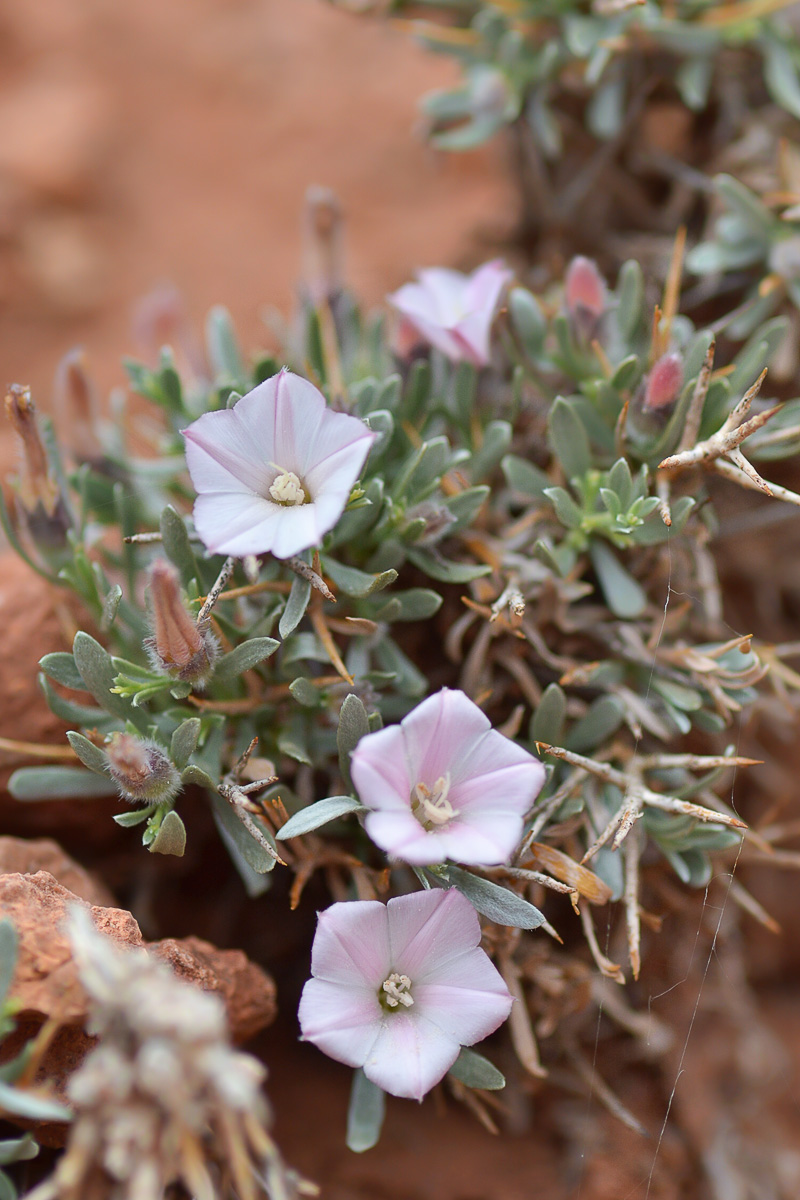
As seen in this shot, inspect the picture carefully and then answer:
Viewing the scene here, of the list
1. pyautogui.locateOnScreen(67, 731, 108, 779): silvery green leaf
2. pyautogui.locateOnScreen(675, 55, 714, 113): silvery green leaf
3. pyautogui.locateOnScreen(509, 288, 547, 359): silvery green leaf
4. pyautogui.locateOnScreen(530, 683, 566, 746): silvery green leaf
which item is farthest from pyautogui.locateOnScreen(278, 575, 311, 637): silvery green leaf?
pyautogui.locateOnScreen(675, 55, 714, 113): silvery green leaf

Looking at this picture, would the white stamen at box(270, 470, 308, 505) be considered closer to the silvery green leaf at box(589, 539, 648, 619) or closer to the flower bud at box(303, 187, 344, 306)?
the silvery green leaf at box(589, 539, 648, 619)

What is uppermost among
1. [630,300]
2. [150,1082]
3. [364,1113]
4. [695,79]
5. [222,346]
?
[695,79]

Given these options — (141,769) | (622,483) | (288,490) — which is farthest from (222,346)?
(141,769)

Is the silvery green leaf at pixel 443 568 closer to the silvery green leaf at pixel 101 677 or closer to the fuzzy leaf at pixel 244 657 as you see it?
the fuzzy leaf at pixel 244 657

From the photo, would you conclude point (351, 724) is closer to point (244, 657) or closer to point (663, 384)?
point (244, 657)

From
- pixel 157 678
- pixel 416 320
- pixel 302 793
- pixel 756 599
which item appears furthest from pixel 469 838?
pixel 756 599

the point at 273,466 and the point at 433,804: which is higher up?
the point at 273,466
